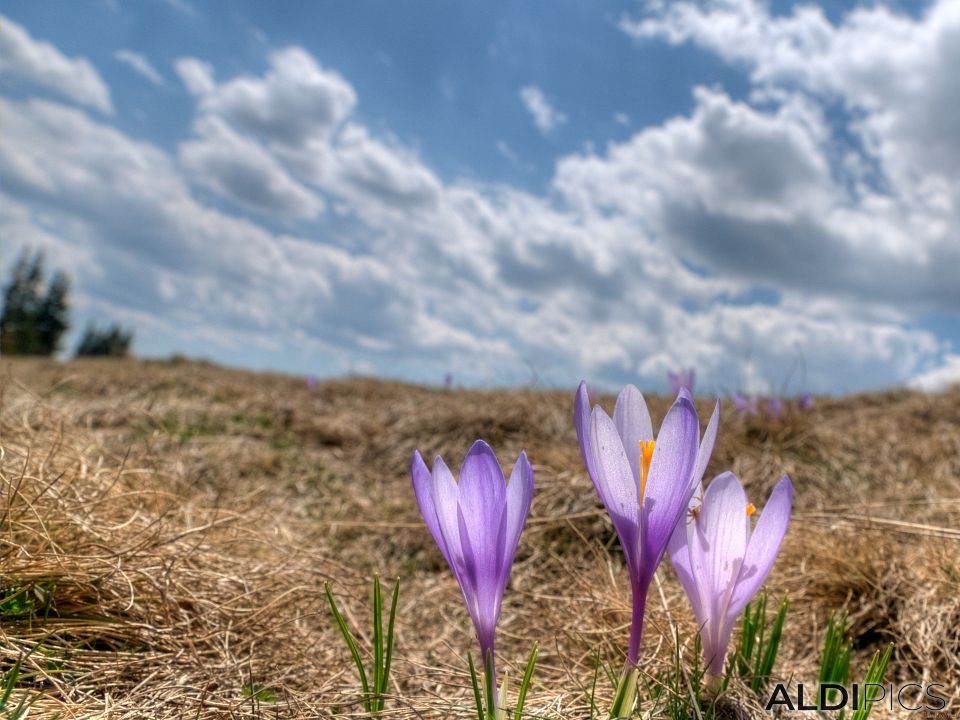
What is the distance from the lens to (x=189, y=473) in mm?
4137

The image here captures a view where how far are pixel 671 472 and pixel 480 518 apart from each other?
32 cm

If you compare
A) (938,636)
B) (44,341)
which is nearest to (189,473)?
(938,636)

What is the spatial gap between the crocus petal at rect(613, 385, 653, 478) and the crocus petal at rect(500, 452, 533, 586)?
0.63ft

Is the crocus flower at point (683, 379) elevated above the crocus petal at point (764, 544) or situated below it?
above

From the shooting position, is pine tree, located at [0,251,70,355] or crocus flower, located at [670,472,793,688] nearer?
crocus flower, located at [670,472,793,688]

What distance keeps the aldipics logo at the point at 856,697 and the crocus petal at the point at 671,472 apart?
1.74 feet

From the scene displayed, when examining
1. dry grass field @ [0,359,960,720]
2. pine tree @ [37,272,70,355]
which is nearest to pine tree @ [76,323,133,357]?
pine tree @ [37,272,70,355]

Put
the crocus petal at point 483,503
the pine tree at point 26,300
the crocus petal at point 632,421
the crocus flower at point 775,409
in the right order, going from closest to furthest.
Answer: the crocus petal at point 483,503, the crocus petal at point 632,421, the crocus flower at point 775,409, the pine tree at point 26,300

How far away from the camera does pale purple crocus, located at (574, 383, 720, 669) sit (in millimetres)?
1087

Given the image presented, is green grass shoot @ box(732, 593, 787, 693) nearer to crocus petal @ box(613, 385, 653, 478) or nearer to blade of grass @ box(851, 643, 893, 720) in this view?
blade of grass @ box(851, 643, 893, 720)

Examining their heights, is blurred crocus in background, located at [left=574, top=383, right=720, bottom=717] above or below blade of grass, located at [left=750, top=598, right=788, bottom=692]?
above

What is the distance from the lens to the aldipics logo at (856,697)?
1.42 m

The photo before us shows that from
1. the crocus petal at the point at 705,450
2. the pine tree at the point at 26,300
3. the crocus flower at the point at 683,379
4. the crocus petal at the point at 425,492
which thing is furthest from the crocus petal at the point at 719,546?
the pine tree at the point at 26,300

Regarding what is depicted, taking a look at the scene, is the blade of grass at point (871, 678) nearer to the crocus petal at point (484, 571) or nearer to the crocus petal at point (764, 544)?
the crocus petal at point (764, 544)
